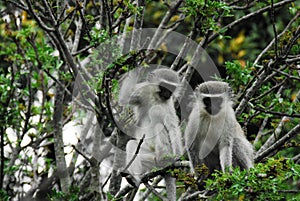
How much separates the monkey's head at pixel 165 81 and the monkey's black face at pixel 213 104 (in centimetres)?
41

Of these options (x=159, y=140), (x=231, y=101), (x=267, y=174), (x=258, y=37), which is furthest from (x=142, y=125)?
(x=258, y=37)

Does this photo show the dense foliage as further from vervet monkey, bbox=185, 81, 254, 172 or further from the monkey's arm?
the monkey's arm

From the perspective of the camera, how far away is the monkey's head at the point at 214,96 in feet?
18.5

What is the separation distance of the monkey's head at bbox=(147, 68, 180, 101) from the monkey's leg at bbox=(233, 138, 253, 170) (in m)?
0.94

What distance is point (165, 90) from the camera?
19.9 ft

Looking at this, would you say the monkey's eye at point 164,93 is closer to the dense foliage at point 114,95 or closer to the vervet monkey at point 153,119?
the vervet monkey at point 153,119

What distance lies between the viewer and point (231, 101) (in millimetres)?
5750

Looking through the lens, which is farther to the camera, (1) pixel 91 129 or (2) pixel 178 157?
(1) pixel 91 129

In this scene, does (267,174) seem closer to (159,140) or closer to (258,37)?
(159,140)

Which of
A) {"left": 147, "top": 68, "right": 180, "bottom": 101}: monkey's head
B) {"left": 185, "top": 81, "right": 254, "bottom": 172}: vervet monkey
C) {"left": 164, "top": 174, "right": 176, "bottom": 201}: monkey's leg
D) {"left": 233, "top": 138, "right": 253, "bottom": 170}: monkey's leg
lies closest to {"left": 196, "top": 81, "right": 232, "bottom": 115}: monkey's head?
{"left": 185, "top": 81, "right": 254, "bottom": 172}: vervet monkey

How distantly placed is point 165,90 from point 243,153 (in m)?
1.20

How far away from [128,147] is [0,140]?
1.68m

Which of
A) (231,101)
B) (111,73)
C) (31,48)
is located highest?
(31,48)

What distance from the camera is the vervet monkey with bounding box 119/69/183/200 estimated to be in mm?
5594
